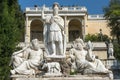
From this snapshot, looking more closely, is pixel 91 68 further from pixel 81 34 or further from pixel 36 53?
pixel 81 34

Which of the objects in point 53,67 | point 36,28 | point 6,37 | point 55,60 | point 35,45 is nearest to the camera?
point 53,67

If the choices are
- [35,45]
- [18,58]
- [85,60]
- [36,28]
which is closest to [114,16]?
[36,28]

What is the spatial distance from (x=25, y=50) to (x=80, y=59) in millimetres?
2229

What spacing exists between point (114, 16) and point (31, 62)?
33.5 m

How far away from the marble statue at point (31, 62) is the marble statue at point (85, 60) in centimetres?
136

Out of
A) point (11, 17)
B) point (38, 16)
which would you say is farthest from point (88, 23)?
point (11, 17)

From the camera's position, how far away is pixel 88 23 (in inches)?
2655

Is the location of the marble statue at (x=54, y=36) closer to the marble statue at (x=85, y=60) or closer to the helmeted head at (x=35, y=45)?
the helmeted head at (x=35, y=45)

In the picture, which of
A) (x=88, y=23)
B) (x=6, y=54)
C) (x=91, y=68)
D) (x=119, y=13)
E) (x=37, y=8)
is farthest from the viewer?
(x=88, y=23)

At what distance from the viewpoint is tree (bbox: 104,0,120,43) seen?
163 feet

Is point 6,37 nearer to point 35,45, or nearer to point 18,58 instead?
point 35,45

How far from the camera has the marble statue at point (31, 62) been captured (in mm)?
17625

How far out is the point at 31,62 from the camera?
59.1ft

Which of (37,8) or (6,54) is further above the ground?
(37,8)
